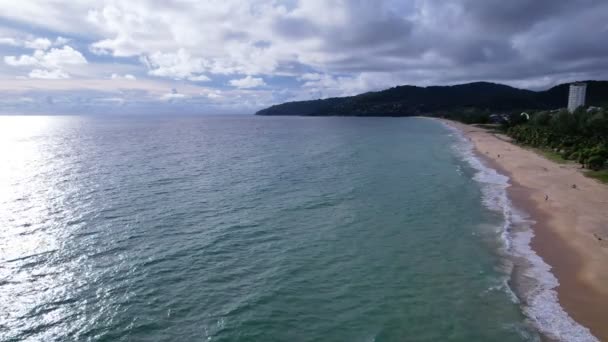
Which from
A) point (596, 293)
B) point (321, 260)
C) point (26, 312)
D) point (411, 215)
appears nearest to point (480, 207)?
point (411, 215)

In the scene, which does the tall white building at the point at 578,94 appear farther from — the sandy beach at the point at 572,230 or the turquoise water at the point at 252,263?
the turquoise water at the point at 252,263

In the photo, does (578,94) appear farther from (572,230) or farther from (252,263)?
(252,263)

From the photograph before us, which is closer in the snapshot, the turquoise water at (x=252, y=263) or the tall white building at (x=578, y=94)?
the turquoise water at (x=252, y=263)

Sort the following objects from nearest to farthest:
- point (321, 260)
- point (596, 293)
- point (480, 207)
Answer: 1. point (596, 293)
2. point (321, 260)
3. point (480, 207)

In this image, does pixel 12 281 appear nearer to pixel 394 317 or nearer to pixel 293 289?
pixel 293 289

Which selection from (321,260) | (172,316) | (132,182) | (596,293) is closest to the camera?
(172,316)

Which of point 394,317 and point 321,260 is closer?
point 394,317

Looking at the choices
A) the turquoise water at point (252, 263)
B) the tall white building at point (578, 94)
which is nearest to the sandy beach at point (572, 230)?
the turquoise water at point (252, 263)
